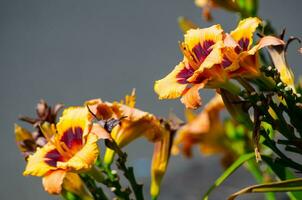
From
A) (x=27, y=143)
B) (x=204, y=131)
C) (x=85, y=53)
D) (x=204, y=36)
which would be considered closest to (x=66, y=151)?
(x=27, y=143)

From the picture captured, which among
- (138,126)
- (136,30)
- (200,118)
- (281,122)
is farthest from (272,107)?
(136,30)

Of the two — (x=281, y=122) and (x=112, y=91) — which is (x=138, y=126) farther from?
(x=112, y=91)

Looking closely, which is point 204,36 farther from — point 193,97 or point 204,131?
point 204,131

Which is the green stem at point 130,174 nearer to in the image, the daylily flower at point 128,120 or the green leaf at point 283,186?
the daylily flower at point 128,120

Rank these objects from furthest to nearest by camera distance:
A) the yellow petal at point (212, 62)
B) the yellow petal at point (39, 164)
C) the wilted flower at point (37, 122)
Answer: the wilted flower at point (37, 122) → the yellow petal at point (39, 164) → the yellow petal at point (212, 62)

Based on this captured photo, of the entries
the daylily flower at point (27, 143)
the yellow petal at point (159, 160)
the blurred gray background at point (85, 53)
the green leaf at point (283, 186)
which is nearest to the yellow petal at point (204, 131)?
the yellow petal at point (159, 160)

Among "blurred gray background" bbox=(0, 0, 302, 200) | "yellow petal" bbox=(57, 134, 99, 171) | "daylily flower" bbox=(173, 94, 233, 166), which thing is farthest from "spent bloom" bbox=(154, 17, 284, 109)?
"blurred gray background" bbox=(0, 0, 302, 200)
